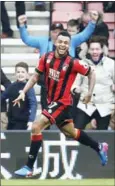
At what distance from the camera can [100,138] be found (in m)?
12.1

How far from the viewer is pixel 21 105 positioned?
1215 cm

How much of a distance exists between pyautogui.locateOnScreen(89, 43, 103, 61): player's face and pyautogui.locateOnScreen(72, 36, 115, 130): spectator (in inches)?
0.6

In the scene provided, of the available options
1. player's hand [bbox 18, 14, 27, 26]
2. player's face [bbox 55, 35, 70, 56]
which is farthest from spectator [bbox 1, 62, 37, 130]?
player's face [bbox 55, 35, 70, 56]

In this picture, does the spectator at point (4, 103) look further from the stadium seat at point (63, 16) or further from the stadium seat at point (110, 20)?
the stadium seat at point (110, 20)

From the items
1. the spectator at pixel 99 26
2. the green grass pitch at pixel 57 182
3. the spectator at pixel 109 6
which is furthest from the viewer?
the spectator at pixel 109 6

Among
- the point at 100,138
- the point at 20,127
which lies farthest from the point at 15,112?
the point at 100,138

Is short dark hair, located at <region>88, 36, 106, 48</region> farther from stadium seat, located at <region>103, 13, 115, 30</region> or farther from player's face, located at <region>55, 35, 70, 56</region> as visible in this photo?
player's face, located at <region>55, 35, 70, 56</region>

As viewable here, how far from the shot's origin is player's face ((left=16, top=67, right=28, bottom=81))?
11.9 m

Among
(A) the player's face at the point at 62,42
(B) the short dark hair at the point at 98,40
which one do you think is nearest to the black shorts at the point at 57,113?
(A) the player's face at the point at 62,42

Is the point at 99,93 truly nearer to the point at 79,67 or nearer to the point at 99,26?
the point at 99,26

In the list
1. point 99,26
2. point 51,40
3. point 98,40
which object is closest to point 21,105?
point 51,40

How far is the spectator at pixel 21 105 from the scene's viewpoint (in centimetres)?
1201

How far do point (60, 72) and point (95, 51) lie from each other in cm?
192

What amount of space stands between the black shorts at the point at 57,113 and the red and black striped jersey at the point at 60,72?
6 cm
